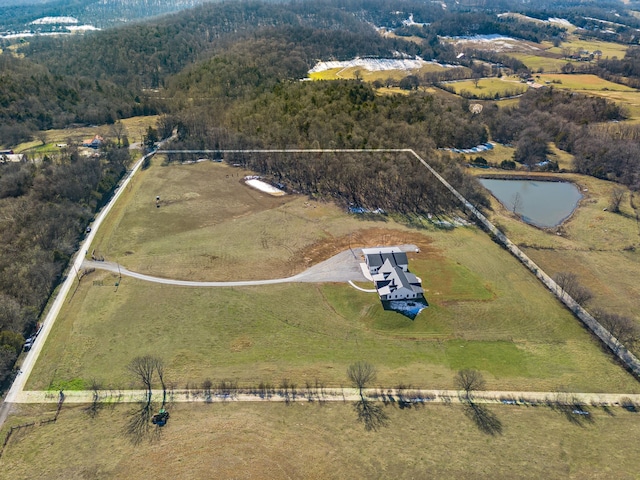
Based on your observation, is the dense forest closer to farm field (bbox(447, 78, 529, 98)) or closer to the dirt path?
the dirt path

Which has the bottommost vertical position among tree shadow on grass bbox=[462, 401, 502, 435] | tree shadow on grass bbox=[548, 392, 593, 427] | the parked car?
the parked car

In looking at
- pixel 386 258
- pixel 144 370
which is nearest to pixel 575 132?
pixel 386 258

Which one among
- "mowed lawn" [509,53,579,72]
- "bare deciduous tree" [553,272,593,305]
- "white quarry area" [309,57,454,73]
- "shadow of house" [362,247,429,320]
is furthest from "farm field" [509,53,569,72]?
"shadow of house" [362,247,429,320]

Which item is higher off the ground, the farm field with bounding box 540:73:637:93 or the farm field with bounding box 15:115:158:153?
the farm field with bounding box 540:73:637:93

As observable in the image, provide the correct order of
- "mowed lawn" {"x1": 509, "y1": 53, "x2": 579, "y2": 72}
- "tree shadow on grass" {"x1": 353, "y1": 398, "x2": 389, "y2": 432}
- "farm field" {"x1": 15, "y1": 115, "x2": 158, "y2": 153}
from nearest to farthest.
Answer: "tree shadow on grass" {"x1": 353, "y1": 398, "x2": 389, "y2": 432} → "farm field" {"x1": 15, "y1": 115, "x2": 158, "y2": 153} → "mowed lawn" {"x1": 509, "y1": 53, "x2": 579, "y2": 72}

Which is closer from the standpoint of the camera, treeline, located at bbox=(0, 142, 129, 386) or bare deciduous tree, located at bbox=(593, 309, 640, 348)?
bare deciduous tree, located at bbox=(593, 309, 640, 348)

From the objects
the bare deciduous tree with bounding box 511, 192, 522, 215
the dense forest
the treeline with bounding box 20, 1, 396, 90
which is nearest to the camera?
the dense forest
